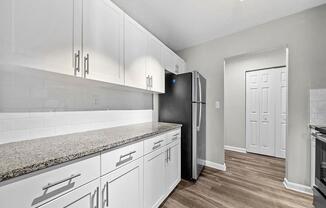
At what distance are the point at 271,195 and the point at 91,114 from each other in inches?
99.1

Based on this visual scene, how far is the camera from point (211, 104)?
2.94m

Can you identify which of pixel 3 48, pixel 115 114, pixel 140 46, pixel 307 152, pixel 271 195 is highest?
pixel 140 46

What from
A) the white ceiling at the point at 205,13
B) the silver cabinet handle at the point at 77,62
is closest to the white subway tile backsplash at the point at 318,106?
the white ceiling at the point at 205,13

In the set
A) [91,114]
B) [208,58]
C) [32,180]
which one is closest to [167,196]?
[91,114]

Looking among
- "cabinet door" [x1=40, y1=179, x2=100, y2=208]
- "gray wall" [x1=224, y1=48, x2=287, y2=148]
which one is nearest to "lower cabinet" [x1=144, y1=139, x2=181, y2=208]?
"cabinet door" [x1=40, y1=179, x2=100, y2=208]

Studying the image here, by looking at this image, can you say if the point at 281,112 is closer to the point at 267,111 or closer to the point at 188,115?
the point at 267,111

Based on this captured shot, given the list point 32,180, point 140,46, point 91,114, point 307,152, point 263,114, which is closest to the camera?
point 32,180

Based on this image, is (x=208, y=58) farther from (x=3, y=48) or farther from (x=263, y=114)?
(x=3, y=48)

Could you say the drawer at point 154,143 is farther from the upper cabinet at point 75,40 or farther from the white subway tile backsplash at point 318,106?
the white subway tile backsplash at point 318,106

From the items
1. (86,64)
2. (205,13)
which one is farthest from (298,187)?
(86,64)

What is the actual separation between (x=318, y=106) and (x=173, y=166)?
82.9 inches

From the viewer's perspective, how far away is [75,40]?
44.8 inches

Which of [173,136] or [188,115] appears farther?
[188,115]

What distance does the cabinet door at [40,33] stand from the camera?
Answer: 830 mm
